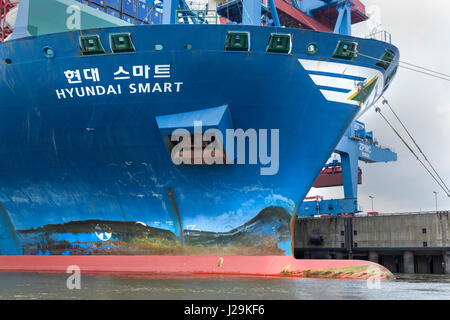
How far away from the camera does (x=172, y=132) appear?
51.3ft

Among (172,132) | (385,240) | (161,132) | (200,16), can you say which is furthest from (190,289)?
(385,240)

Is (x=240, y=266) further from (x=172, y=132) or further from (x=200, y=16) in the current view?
(x=200, y=16)

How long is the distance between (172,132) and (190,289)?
5.41 metres

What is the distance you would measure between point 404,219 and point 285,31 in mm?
17702

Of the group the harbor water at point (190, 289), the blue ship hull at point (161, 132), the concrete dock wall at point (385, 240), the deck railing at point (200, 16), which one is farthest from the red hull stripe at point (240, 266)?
the concrete dock wall at point (385, 240)

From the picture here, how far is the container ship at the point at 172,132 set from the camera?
50.6 ft

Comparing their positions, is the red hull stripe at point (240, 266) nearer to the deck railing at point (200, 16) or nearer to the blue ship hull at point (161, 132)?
the blue ship hull at point (161, 132)

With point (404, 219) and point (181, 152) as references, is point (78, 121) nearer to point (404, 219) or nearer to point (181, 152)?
point (181, 152)

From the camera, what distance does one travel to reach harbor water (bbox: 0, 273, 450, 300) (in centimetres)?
1100

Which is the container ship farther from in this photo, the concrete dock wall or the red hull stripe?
the concrete dock wall

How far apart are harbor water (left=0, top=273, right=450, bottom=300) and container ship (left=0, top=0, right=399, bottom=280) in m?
1.51

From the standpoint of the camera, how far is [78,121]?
16.3 m

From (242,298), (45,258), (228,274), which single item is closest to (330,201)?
(228,274)

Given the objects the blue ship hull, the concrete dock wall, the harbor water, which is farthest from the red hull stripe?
the concrete dock wall
